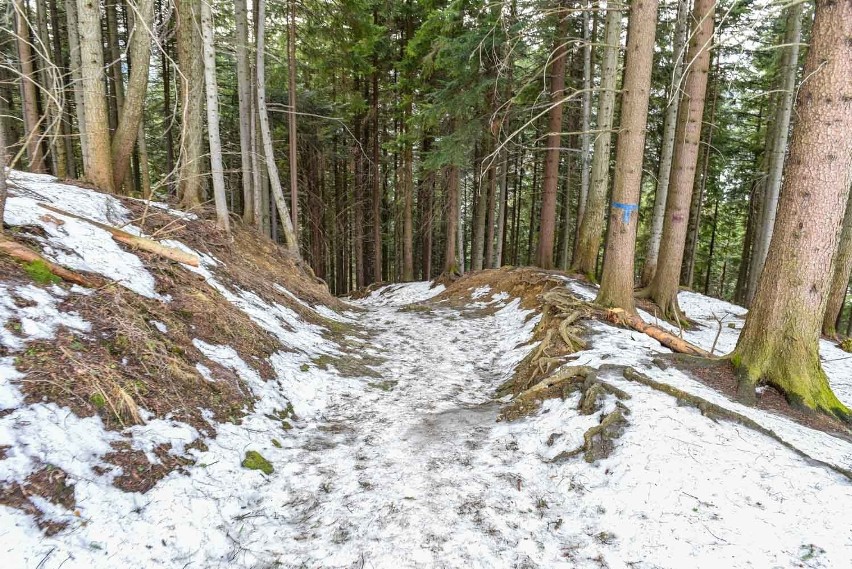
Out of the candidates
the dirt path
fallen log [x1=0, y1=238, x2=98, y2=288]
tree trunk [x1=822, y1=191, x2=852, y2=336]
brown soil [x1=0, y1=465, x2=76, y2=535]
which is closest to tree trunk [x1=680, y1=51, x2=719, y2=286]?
tree trunk [x1=822, y1=191, x2=852, y2=336]

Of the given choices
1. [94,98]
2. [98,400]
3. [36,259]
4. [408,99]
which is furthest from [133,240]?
[408,99]

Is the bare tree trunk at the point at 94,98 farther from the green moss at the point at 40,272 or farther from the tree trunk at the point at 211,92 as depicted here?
the green moss at the point at 40,272

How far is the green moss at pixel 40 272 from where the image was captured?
3.96 meters

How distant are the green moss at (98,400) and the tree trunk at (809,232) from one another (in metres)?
6.34

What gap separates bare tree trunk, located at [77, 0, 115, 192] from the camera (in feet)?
22.1

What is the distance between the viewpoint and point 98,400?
10.9 feet

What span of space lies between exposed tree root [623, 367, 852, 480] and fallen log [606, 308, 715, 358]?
1770mm

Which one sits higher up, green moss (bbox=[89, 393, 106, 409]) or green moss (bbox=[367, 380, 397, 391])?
green moss (bbox=[89, 393, 106, 409])

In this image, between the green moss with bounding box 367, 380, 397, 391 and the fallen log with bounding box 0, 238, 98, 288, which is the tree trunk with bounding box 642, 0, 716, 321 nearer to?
the green moss with bounding box 367, 380, 397, 391

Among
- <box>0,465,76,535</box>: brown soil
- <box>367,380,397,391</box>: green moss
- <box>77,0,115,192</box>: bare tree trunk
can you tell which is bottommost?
<box>367,380,397,391</box>: green moss

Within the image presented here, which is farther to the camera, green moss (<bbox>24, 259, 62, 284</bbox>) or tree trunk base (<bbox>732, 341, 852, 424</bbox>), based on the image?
tree trunk base (<bbox>732, 341, 852, 424</bbox>)

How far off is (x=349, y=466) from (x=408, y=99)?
14.8 meters

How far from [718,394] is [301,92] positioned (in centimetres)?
1794

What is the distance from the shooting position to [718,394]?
190 inches
